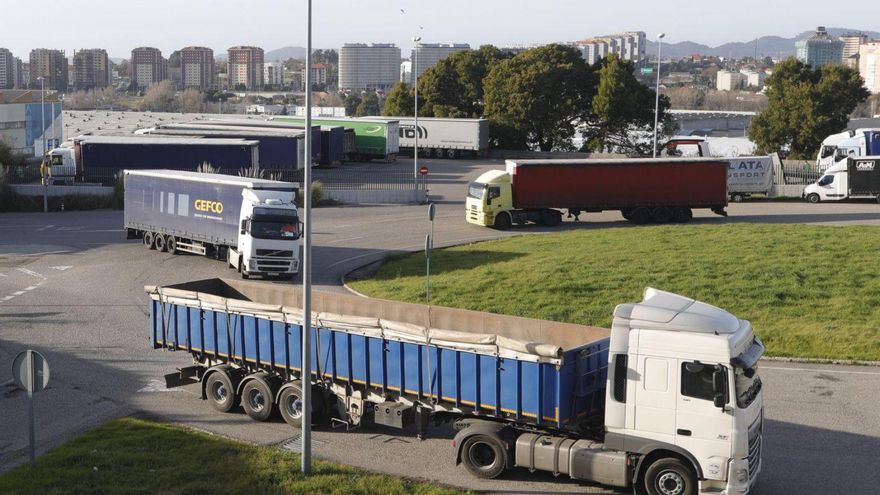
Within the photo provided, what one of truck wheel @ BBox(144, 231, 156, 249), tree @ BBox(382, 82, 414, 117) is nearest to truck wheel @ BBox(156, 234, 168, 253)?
truck wheel @ BBox(144, 231, 156, 249)

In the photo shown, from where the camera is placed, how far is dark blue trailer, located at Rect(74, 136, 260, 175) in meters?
54.8

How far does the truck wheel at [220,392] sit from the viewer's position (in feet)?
62.1

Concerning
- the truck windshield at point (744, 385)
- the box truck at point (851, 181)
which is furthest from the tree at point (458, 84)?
the truck windshield at point (744, 385)

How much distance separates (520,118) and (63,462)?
6479cm

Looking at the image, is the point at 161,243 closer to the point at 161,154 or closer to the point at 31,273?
the point at 31,273

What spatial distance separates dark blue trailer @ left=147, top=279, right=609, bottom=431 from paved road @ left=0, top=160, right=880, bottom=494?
36.7 inches

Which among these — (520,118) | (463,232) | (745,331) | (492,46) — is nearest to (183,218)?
(463,232)

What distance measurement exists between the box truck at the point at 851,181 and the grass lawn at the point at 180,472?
40.9 m

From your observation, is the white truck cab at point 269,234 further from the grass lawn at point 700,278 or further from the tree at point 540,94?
the tree at point 540,94

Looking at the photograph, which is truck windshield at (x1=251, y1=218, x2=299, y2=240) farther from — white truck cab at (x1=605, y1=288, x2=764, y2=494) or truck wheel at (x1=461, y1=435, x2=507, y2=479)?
white truck cab at (x1=605, y1=288, x2=764, y2=494)

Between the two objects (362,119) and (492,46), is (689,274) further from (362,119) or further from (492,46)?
(492,46)

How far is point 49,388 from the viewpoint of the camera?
69.4ft

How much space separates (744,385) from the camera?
13688mm

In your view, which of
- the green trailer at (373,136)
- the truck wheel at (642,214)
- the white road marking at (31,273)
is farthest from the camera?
the green trailer at (373,136)
